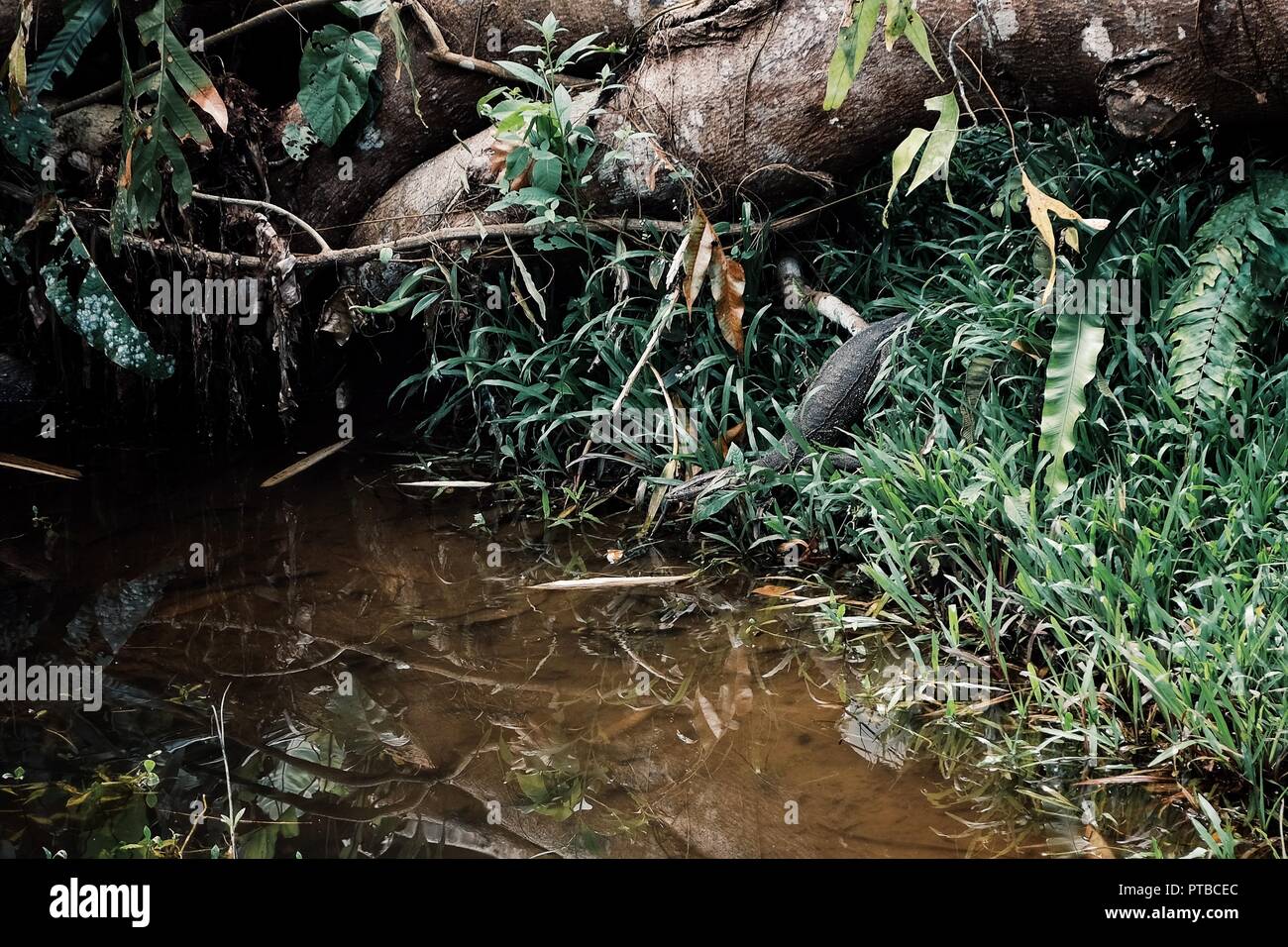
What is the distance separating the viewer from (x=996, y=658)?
8.43 feet

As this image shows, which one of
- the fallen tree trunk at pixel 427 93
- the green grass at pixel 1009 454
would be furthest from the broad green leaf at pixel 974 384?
the fallen tree trunk at pixel 427 93

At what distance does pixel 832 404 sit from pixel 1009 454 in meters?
0.59

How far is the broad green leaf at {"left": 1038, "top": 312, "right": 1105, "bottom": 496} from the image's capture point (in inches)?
109

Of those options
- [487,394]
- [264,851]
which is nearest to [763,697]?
[264,851]

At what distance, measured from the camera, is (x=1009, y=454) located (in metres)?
2.87

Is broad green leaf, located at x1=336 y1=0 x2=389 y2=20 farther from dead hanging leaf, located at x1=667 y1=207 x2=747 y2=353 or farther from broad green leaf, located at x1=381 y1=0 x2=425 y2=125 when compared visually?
dead hanging leaf, located at x1=667 y1=207 x2=747 y2=353

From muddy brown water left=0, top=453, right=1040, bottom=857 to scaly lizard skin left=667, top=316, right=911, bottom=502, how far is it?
0.30 meters

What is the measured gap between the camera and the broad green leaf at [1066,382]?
2775 mm

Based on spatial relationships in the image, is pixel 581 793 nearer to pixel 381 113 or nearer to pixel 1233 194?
pixel 1233 194

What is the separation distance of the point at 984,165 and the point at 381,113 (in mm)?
2190

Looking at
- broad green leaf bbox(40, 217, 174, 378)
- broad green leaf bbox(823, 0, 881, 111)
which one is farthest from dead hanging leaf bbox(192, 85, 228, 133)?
broad green leaf bbox(823, 0, 881, 111)

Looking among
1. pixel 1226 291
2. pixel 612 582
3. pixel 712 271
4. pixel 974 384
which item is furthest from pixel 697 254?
pixel 1226 291

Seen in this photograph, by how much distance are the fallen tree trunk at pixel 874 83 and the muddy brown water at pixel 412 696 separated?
128 centimetres

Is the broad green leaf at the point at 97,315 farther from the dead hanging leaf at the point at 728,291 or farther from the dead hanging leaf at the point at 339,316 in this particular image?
the dead hanging leaf at the point at 728,291
